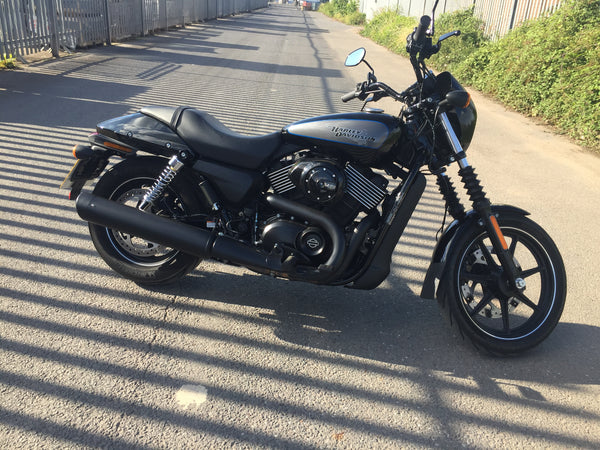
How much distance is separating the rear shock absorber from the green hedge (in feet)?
24.6

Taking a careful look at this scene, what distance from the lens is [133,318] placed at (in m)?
3.20

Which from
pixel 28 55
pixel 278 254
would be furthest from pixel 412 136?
pixel 28 55

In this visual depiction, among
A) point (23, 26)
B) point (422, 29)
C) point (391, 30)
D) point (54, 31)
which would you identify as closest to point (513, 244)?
point (422, 29)

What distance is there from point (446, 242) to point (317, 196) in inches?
33.9

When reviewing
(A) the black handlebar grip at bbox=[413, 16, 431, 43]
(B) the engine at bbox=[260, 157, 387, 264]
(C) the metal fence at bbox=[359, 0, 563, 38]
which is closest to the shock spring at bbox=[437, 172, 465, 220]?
(B) the engine at bbox=[260, 157, 387, 264]

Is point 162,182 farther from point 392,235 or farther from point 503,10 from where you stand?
point 503,10

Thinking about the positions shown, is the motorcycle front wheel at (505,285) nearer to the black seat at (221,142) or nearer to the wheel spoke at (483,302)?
the wheel spoke at (483,302)

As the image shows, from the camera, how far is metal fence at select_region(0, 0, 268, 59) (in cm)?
1116

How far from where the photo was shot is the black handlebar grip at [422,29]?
2.93 m

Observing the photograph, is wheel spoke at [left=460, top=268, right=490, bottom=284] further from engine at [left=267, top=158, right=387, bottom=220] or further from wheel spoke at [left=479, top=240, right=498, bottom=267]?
engine at [left=267, top=158, right=387, bottom=220]

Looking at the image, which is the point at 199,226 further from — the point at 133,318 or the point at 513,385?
the point at 513,385

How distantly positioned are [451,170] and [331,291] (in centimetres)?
366

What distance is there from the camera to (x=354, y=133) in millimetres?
2904

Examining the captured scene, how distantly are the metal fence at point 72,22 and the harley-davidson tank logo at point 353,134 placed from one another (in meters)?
10.6
